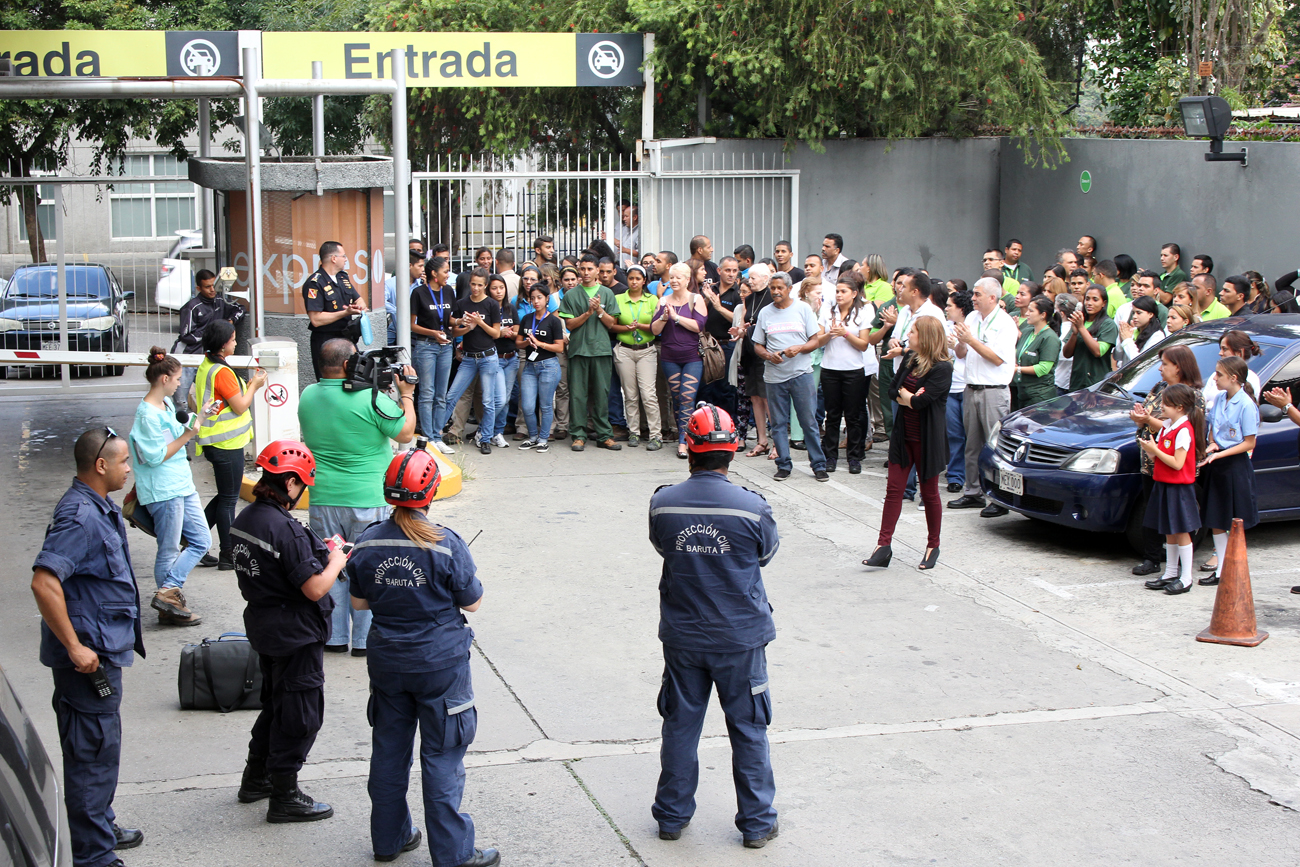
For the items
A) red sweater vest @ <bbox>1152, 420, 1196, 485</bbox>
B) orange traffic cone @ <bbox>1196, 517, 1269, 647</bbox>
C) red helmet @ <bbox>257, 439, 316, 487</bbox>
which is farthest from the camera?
red sweater vest @ <bbox>1152, 420, 1196, 485</bbox>

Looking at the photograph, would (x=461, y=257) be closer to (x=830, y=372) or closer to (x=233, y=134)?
(x=830, y=372)

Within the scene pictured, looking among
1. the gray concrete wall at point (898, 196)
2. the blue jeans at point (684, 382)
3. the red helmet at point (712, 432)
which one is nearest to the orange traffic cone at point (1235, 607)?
the red helmet at point (712, 432)

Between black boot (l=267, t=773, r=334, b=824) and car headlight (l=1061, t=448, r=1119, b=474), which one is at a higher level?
car headlight (l=1061, t=448, r=1119, b=474)

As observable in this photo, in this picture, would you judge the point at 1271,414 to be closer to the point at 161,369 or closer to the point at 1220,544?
the point at 1220,544

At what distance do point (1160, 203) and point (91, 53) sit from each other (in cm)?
1287

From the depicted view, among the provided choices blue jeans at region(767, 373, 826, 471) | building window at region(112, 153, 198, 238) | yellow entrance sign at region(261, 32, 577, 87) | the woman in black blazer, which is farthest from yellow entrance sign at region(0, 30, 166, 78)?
building window at region(112, 153, 198, 238)

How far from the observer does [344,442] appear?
6902mm

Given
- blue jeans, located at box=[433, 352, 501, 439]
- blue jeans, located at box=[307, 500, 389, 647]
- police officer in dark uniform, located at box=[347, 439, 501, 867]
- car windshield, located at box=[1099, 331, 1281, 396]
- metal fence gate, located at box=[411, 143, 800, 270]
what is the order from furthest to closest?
metal fence gate, located at box=[411, 143, 800, 270], blue jeans, located at box=[433, 352, 501, 439], car windshield, located at box=[1099, 331, 1281, 396], blue jeans, located at box=[307, 500, 389, 647], police officer in dark uniform, located at box=[347, 439, 501, 867]

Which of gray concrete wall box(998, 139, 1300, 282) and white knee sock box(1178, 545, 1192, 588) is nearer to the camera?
white knee sock box(1178, 545, 1192, 588)

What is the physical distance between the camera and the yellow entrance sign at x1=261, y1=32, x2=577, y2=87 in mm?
14250

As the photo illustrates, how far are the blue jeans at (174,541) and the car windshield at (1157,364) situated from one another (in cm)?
704

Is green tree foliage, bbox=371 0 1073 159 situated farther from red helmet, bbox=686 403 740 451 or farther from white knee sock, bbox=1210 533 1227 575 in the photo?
red helmet, bbox=686 403 740 451

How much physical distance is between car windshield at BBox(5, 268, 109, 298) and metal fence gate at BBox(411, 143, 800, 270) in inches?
165

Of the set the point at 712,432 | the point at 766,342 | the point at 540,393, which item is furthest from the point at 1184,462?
the point at 540,393
